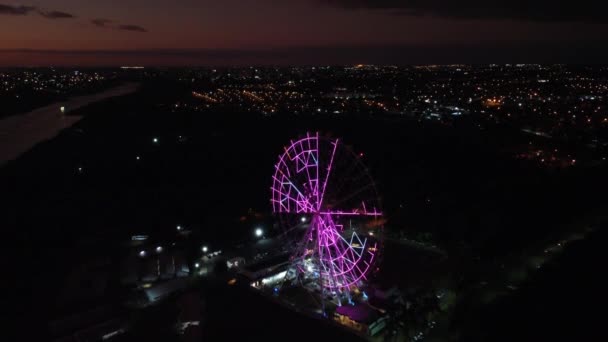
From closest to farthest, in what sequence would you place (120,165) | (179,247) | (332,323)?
(332,323), (179,247), (120,165)

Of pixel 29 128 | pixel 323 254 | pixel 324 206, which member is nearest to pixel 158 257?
pixel 323 254

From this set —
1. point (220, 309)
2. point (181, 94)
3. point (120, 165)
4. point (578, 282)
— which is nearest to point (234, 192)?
point (120, 165)

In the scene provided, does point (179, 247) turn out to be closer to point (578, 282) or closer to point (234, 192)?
point (234, 192)

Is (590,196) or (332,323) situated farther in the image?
(590,196)

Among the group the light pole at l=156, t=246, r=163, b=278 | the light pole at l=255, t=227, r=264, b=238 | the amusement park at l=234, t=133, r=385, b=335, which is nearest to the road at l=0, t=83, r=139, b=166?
the light pole at l=156, t=246, r=163, b=278

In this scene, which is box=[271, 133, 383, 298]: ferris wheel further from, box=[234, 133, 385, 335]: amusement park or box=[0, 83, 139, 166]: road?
box=[0, 83, 139, 166]: road

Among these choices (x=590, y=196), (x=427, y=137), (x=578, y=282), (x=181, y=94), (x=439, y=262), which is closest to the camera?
(x=578, y=282)

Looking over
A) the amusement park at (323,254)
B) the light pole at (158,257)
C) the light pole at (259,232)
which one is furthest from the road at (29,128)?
the amusement park at (323,254)

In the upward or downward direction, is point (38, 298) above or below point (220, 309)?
below
